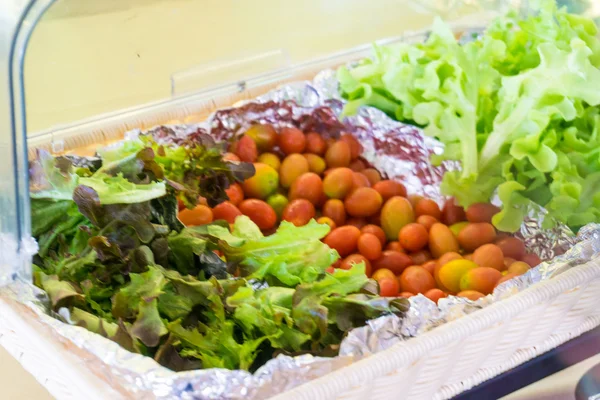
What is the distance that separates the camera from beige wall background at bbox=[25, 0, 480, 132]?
39.9 inches

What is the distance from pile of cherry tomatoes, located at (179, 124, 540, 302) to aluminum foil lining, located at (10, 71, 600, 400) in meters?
0.03

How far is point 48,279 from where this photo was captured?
0.72 metres

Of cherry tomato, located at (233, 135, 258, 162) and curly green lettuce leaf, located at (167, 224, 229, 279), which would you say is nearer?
curly green lettuce leaf, located at (167, 224, 229, 279)

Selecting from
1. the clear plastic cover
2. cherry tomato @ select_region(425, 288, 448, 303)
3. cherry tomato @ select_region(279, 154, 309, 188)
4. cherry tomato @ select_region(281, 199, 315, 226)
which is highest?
the clear plastic cover

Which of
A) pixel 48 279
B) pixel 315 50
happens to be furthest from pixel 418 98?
pixel 48 279

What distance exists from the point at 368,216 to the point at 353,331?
17.9 inches

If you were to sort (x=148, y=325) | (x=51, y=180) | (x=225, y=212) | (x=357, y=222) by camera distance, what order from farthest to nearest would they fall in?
(x=357, y=222) < (x=225, y=212) < (x=51, y=180) < (x=148, y=325)

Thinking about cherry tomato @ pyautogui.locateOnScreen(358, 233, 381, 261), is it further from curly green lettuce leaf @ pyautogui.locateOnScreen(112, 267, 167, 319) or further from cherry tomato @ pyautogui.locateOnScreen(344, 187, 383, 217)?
curly green lettuce leaf @ pyautogui.locateOnScreen(112, 267, 167, 319)

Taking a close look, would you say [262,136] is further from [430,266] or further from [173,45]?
[430,266]

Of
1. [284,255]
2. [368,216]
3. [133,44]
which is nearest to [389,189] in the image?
[368,216]

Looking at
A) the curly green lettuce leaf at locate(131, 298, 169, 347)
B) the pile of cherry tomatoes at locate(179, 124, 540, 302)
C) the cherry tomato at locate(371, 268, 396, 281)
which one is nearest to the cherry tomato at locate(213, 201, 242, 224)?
the pile of cherry tomatoes at locate(179, 124, 540, 302)

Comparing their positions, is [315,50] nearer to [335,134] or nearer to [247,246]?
[335,134]

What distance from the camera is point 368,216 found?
43.3 inches

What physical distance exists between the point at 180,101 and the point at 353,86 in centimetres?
31
